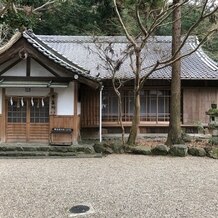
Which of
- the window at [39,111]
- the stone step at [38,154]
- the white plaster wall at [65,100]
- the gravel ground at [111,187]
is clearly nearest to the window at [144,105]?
the white plaster wall at [65,100]

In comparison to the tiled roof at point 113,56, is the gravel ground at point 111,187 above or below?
below

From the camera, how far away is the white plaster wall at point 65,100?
13.2 m

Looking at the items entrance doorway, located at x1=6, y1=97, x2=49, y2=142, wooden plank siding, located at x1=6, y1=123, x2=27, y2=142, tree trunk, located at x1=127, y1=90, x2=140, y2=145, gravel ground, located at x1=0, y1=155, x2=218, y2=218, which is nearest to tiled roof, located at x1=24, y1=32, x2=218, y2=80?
tree trunk, located at x1=127, y1=90, x2=140, y2=145

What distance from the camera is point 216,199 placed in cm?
593

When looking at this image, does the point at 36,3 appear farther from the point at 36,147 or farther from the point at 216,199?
the point at 216,199

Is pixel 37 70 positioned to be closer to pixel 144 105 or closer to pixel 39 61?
pixel 39 61

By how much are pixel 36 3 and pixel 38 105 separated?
13.7 meters

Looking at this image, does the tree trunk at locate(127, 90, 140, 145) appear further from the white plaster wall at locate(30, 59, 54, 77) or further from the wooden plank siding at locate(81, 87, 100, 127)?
the white plaster wall at locate(30, 59, 54, 77)

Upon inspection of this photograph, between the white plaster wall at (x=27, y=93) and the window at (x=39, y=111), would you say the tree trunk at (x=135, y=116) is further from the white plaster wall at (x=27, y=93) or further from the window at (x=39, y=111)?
the white plaster wall at (x=27, y=93)

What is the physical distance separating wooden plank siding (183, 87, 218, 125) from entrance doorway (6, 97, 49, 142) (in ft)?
21.1

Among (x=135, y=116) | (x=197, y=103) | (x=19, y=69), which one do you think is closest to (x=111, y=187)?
(x=135, y=116)

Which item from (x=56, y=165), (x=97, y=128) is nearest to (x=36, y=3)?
Answer: (x=97, y=128)

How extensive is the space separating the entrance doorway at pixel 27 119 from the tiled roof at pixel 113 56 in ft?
7.04

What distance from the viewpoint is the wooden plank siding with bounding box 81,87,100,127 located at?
15352mm
